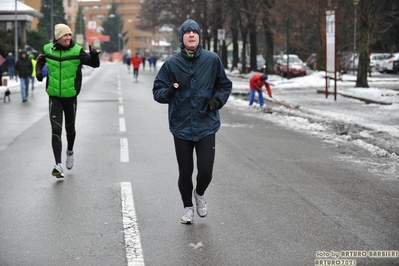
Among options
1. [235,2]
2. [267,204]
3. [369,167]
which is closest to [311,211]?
[267,204]

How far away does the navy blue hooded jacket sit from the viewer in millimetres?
6395

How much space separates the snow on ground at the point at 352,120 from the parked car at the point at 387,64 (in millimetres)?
20843

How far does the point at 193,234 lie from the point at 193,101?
1.13 m

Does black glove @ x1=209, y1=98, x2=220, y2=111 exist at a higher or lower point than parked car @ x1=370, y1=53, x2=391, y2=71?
lower

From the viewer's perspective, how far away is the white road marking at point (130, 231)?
546cm

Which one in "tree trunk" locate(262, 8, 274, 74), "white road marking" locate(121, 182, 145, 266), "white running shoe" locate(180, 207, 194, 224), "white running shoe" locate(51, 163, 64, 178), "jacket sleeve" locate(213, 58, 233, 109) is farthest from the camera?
"tree trunk" locate(262, 8, 274, 74)

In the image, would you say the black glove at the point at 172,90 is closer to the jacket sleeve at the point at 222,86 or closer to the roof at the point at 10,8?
the jacket sleeve at the point at 222,86

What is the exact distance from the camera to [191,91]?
6.41 m

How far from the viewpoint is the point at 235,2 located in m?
48.4

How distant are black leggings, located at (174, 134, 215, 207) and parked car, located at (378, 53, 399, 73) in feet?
149

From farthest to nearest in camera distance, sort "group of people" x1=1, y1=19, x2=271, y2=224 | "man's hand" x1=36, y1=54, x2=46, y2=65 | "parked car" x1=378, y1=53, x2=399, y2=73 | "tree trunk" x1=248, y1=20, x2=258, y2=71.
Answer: "parked car" x1=378, y1=53, x2=399, y2=73
"tree trunk" x1=248, y1=20, x2=258, y2=71
"man's hand" x1=36, y1=54, x2=46, y2=65
"group of people" x1=1, y1=19, x2=271, y2=224

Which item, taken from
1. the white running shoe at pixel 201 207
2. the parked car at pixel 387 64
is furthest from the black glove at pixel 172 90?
the parked car at pixel 387 64

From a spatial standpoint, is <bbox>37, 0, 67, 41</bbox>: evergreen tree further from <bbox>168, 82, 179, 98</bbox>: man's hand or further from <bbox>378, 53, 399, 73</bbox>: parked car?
<bbox>168, 82, 179, 98</bbox>: man's hand

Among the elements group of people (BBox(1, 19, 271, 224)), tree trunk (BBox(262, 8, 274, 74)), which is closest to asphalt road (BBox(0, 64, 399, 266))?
group of people (BBox(1, 19, 271, 224))
